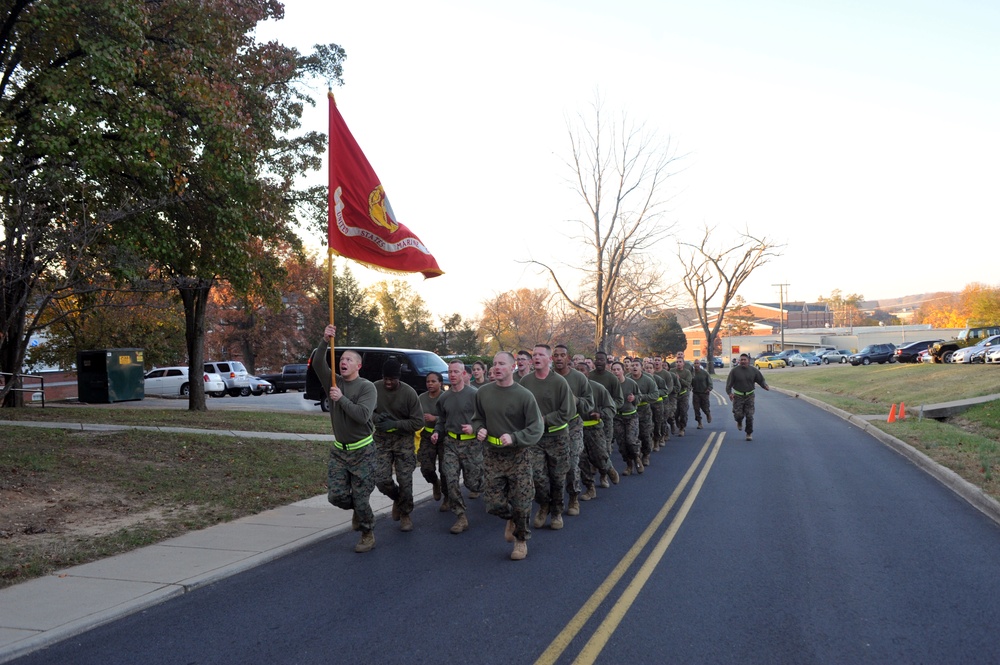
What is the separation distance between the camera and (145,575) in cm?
676

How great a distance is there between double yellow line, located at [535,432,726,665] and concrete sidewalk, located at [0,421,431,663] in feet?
10.6

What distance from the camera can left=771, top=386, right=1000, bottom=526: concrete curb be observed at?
9.51m

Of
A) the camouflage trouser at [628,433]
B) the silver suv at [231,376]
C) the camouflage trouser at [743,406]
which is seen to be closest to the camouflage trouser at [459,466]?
the camouflage trouser at [628,433]

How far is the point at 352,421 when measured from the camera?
7641mm

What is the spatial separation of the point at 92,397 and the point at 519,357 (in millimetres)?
23742

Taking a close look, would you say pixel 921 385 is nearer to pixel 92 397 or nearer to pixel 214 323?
pixel 92 397

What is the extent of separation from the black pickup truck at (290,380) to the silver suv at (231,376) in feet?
10.4

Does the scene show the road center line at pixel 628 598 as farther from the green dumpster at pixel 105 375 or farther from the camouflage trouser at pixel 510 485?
the green dumpster at pixel 105 375

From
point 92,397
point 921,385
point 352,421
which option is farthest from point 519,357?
point 921,385

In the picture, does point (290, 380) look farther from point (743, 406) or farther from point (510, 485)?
point (510, 485)

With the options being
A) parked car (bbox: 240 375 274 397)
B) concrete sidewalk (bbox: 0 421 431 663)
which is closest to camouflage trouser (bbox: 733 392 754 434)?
concrete sidewalk (bbox: 0 421 431 663)

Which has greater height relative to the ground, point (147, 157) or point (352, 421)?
point (147, 157)

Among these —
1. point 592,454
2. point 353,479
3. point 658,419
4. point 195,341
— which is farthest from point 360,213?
point 195,341

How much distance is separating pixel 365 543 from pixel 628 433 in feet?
18.9
